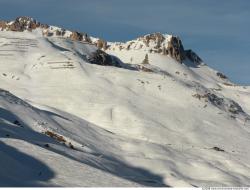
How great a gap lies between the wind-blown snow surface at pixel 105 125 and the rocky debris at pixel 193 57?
4129 centimetres

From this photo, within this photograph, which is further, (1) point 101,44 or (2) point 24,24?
(1) point 101,44

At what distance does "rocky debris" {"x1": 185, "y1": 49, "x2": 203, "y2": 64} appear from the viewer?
17739cm

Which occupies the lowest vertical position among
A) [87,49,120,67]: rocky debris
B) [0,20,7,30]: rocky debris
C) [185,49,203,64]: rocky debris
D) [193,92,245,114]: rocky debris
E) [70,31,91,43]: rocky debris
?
[193,92,245,114]: rocky debris

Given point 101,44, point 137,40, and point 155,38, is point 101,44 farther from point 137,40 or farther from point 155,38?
point 155,38

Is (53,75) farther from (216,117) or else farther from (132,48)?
(132,48)

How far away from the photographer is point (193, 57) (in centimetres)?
17938

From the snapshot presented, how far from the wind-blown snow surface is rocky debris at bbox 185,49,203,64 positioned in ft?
135

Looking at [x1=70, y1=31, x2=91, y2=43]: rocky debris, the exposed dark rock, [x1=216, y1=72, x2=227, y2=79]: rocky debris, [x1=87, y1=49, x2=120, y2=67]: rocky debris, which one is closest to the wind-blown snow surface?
[x1=87, y1=49, x2=120, y2=67]: rocky debris

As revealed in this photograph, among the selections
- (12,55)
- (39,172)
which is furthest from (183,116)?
(39,172)

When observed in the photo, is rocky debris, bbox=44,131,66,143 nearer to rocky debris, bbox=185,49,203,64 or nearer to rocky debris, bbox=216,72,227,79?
rocky debris, bbox=216,72,227,79

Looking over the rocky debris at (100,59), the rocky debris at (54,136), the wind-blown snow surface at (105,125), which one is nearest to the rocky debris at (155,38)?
the wind-blown snow surface at (105,125)

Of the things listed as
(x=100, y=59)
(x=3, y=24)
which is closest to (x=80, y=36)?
(x=3, y=24)

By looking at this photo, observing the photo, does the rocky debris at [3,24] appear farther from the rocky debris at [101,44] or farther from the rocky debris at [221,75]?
the rocky debris at [221,75]

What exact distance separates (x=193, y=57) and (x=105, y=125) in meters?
108
